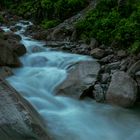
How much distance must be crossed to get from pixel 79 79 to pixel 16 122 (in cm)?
362

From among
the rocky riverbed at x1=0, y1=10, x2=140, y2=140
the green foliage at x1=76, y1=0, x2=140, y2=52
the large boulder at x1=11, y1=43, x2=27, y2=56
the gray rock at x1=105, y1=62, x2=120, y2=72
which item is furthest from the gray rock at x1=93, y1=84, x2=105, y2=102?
the large boulder at x1=11, y1=43, x2=27, y2=56

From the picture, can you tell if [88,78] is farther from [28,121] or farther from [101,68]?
[28,121]

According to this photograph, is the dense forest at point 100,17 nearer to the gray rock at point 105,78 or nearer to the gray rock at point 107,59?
the gray rock at point 107,59

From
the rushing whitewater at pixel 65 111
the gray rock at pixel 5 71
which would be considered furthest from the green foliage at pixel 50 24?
the gray rock at pixel 5 71

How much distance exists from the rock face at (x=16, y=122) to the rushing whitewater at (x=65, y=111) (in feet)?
2.67

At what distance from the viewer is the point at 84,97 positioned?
884 centimetres

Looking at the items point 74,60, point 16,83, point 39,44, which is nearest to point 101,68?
point 74,60

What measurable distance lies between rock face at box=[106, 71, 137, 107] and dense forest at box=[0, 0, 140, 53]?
6.10ft

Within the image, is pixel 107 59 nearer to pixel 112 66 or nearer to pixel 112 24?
pixel 112 66

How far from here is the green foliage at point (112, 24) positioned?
11.7 meters

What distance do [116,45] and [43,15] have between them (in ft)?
24.3

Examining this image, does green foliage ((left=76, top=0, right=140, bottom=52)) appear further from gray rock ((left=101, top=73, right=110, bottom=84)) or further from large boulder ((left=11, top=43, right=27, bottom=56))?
large boulder ((left=11, top=43, right=27, bottom=56))

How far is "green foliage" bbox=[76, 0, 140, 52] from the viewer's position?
462 inches

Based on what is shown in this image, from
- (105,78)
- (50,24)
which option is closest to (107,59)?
(105,78)
